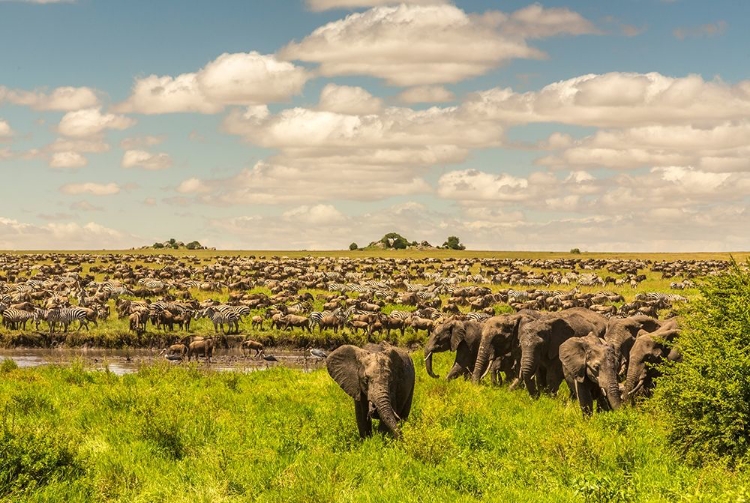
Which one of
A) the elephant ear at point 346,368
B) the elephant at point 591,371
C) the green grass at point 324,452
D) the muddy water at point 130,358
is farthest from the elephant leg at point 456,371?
the muddy water at point 130,358

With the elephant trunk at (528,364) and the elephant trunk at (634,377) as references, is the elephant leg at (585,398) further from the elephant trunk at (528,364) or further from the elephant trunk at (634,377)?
the elephant trunk at (528,364)

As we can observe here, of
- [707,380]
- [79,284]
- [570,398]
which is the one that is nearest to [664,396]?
[707,380]

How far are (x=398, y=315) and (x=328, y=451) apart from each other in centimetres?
2948

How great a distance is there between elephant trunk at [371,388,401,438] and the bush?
535 cm

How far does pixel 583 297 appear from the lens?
56656mm

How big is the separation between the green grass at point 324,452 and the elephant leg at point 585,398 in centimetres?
20

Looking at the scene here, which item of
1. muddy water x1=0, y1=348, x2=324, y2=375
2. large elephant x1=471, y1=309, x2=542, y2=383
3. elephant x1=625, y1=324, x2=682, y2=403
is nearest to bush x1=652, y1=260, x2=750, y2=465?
elephant x1=625, y1=324, x2=682, y2=403

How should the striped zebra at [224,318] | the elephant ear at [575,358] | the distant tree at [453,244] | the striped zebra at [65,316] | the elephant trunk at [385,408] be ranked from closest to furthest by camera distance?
the elephant trunk at [385,408] → the elephant ear at [575,358] → the striped zebra at [65,316] → the striped zebra at [224,318] → the distant tree at [453,244]

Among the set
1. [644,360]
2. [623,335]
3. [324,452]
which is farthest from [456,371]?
[324,452]

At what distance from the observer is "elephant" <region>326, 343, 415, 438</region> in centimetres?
1580

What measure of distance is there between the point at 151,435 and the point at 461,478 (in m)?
6.47

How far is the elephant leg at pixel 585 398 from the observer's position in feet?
61.9

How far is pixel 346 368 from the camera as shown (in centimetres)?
1622

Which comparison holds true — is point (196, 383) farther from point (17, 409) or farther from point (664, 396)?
point (664, 396)
